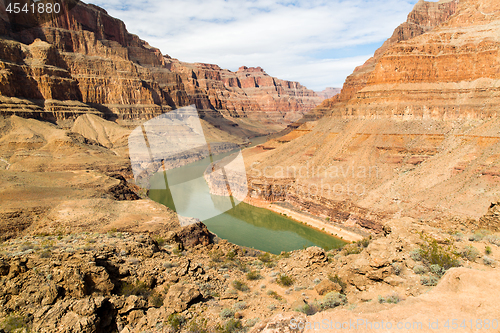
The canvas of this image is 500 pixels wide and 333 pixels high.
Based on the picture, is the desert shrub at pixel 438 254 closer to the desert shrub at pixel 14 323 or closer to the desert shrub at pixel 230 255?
the desert shrub at pixel 230 255

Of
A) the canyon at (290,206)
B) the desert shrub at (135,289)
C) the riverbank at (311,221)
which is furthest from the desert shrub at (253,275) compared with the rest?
the riverbank at (311,221)

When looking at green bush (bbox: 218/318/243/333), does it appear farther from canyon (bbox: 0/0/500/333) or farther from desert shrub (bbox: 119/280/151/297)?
desert shrub (bbox: 119/280/151/297)

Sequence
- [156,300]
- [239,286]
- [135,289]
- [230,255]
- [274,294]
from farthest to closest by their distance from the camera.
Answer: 1. [230,255]
2. [239,286]
3. [274,294]
4. [135,289]
5. [156,300]

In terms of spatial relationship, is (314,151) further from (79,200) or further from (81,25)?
(81,25)

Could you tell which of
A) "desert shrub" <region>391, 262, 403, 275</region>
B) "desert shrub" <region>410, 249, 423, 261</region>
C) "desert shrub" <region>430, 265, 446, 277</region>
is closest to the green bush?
"desert shrub" <region>391, 262, 403, 275</region>

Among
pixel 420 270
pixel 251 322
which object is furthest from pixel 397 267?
pixel 251 322

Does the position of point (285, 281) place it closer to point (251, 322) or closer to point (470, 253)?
point (251, 322)
